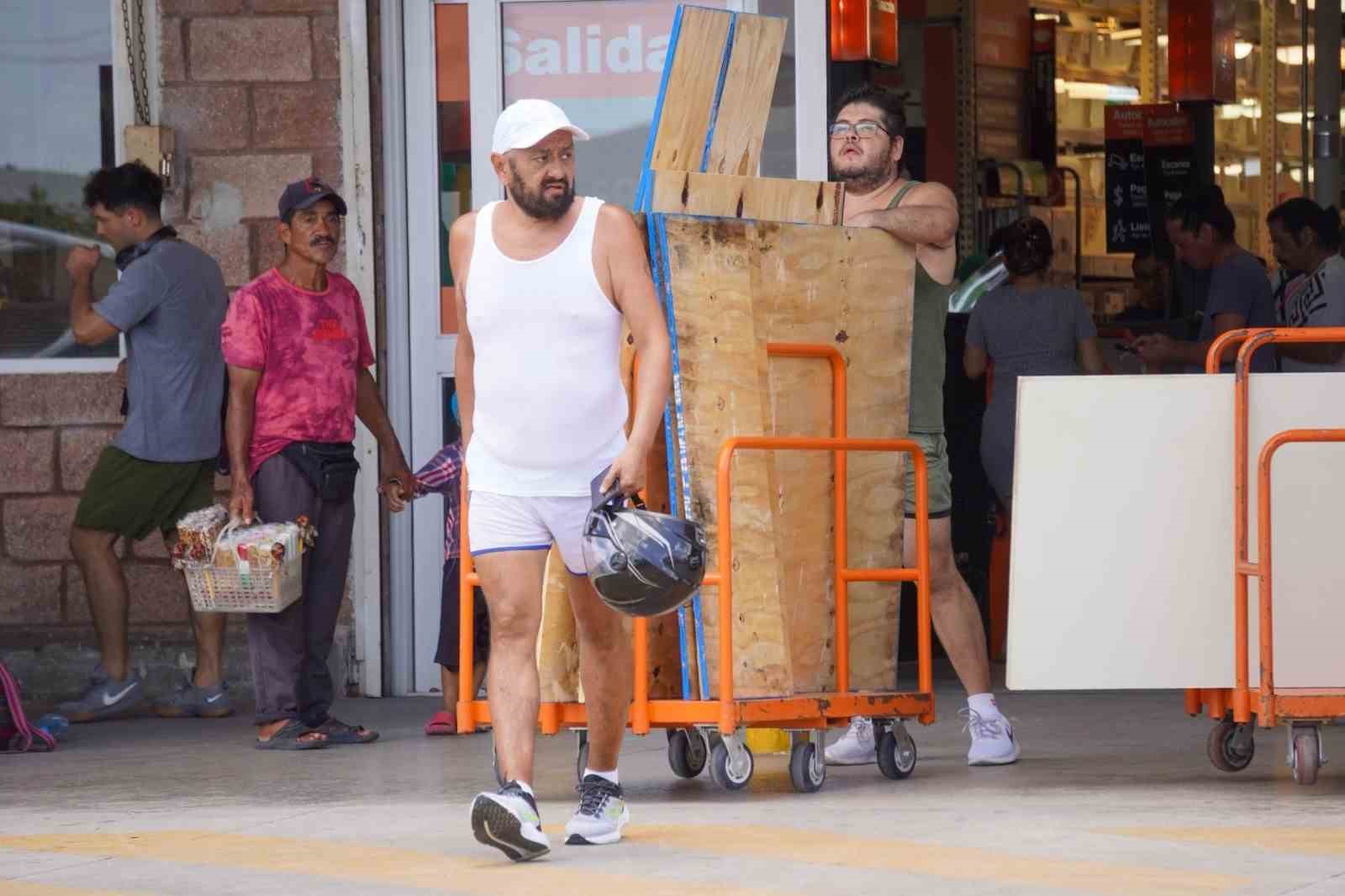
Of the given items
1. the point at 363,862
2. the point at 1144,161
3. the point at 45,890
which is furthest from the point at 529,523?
the point at 1144,161

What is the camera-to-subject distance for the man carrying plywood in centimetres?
795

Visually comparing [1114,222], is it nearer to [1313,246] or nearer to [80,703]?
[1313,246]

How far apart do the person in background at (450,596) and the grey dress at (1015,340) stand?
304 cm

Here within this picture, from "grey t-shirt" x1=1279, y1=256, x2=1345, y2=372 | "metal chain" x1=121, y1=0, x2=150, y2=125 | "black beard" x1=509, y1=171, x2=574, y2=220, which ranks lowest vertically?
"grey t-shirt" x1=1279, y1=256, x2=1345, y2=372

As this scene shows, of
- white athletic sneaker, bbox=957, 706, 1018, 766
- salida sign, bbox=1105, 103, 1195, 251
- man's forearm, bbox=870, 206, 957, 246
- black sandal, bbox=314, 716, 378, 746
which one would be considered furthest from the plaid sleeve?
salida sign, bbox=1105, 103, 1195, 251

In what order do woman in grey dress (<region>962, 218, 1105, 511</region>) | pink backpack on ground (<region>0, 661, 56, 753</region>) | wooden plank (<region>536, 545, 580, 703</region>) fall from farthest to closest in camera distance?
woman in grey dress (<region>962, 218, 1105, 511</region>) < pink backpack on ground (<region>0, 661, 56, 753</region>) < wooden plank (<region>536, 545, 580, 703</region>)

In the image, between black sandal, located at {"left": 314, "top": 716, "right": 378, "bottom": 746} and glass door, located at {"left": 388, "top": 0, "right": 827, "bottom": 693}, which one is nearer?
black sandal, located at {"left": 314, "top": 716, "right": 378, "bottom": 746}

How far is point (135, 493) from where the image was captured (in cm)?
976

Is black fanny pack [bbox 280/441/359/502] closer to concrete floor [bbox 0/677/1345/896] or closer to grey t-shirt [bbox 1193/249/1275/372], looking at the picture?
concrete floor [bbox 0/677/1345/896]

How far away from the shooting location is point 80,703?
995 cm

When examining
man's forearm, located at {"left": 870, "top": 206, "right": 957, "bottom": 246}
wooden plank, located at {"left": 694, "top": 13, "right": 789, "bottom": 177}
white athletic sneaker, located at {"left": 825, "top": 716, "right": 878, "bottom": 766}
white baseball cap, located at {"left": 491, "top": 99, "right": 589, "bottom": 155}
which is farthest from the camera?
white athletic sneaker, located at {"left": 825, "top": 716, "right": 878, "bottom": 766}

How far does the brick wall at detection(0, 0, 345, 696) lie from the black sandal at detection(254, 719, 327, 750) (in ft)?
4.58

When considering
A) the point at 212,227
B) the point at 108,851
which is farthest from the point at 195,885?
the point at 212,227

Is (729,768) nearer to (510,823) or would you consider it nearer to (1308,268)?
(510,823)
